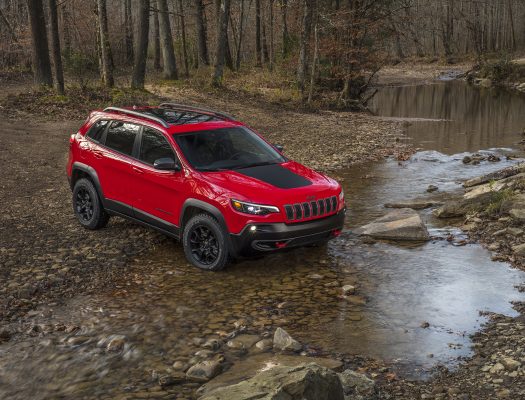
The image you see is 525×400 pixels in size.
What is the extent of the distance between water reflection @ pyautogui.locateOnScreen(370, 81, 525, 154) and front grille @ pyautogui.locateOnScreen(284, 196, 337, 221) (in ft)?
38.0

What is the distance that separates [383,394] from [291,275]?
3.17m

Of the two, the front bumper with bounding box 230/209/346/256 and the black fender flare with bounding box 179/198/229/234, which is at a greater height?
the black fender flare with bounding box 179/198/229/234

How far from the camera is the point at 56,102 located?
2175 centimetres

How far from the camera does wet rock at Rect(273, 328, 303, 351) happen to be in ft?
19.9

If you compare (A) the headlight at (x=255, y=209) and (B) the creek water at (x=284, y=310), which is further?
(A) the headlight at (x=255, y=209)

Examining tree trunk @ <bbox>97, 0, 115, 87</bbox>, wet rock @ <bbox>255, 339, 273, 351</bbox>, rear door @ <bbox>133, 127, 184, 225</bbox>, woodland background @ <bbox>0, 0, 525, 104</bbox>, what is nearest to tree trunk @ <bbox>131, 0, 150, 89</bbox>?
woodland background @ <bbox>0, 0, 525, 104</bbox>

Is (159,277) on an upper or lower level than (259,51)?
lower

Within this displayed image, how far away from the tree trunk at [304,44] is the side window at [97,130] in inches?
740

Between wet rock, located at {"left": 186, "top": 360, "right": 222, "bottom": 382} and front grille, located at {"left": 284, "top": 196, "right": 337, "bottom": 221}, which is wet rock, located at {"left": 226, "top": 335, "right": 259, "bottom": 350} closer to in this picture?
A: wet rock, located at {"left": 186, "top": 360, "right": 222, "bottom": 382}

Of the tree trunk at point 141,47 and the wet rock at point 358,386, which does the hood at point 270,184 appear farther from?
the tree trunk at point 141,47

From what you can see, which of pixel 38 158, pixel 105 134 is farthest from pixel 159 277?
pixel 38 158

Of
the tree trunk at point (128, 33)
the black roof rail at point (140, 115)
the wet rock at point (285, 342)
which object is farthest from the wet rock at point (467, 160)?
the tree trunk at point (128, 33)

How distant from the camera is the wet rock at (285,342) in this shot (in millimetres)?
6066

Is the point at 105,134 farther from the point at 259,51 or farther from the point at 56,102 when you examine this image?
the point at 259,51
